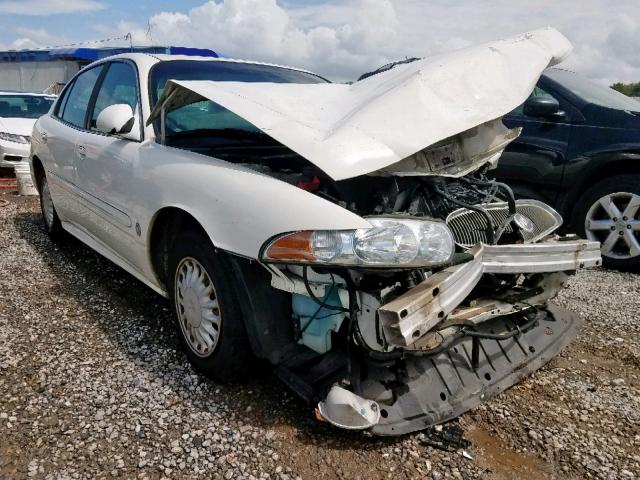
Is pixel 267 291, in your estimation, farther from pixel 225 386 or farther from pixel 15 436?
pixel 15 436

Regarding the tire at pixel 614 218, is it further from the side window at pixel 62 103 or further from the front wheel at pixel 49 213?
the front wheel at pixel 49 213

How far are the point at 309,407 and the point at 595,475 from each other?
1.19m

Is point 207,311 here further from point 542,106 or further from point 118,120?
point 542,106

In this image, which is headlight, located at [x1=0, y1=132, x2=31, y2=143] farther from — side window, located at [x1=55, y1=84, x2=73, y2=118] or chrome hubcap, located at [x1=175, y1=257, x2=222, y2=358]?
chrome hubcap, located at [x1=175, y1=257, x2=222, y2=358]

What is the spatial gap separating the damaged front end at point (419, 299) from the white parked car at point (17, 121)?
8.32m

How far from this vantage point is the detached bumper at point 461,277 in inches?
74.9

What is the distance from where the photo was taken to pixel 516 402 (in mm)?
2574

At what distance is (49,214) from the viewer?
513 cm

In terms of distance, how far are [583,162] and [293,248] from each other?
3633 mm

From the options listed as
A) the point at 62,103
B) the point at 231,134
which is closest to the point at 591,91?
the point at 231,134

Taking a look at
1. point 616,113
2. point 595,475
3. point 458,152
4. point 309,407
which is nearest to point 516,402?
point 595,475

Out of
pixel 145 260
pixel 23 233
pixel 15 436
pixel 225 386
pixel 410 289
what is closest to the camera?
A: pixel 410 289

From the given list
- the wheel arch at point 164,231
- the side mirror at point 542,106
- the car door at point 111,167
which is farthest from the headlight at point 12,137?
the side mirror at point 542,106

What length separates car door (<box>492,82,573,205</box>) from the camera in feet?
15.8
